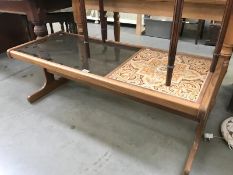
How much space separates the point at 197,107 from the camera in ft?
2.79

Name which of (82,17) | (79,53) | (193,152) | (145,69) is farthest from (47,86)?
(193,152)

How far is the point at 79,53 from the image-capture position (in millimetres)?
1480

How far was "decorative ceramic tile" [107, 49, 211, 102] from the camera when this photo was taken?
1.00 meters

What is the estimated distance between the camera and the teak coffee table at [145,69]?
3.01ft

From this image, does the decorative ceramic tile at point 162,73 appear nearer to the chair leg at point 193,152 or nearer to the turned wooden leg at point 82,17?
the chair leg at point 193,152

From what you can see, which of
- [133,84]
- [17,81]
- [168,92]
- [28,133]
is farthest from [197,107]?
[17,81]

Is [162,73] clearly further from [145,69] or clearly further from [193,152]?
[193,152]

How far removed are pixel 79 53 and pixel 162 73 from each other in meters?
0.62

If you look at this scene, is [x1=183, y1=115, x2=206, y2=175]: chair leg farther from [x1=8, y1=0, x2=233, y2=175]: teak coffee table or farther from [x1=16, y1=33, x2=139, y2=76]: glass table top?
[x1=16, y1=33, x2=139, y2=76]: glass table top

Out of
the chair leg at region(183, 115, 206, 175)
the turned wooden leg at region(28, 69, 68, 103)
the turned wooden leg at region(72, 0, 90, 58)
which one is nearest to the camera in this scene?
the chair leg at region(183, 115, 206, 175)

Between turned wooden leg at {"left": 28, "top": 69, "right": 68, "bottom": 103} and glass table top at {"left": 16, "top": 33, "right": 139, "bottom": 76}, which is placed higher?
glass table top at {"left": 16, "top": 33, "right": 139, "bottom": 76}

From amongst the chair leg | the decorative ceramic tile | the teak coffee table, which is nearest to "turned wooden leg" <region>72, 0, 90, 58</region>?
the teak coffee table

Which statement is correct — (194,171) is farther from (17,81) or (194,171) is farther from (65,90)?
(17,81)

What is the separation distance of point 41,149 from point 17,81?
0.94m
